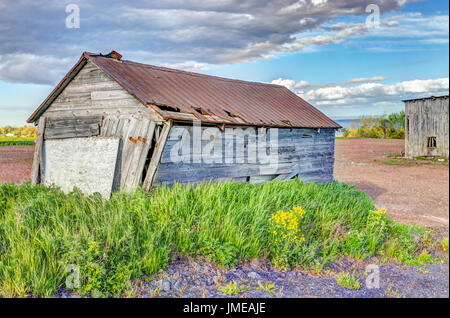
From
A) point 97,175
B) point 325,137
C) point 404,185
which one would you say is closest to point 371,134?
point 404,185

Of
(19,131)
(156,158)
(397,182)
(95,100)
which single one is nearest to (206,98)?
(95,100)

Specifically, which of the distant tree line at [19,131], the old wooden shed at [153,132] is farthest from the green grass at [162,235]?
the distant tree line at [19,131]

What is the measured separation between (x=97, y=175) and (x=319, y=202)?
5823mm

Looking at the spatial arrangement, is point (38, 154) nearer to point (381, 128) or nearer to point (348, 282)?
point (348, 282)

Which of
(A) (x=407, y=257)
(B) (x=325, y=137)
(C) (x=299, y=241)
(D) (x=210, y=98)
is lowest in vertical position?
(A) (x=407, y=257)

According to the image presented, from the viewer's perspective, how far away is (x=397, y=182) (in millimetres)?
19734

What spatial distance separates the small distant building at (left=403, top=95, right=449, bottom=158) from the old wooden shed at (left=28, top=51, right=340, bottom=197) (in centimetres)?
1824

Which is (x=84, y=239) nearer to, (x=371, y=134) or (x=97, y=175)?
(x=97, y=175)

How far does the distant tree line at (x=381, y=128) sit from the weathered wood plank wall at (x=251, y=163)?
36.8 m

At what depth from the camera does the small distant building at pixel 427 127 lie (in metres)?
27.6

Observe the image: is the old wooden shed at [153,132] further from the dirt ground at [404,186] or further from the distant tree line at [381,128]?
the distant tree line at [381,128]

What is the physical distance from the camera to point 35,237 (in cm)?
613

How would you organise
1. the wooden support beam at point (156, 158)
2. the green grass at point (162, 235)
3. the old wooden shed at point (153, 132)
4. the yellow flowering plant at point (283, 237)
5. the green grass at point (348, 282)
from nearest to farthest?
1. the green grass at point (162, 235)
2. the green grass at point (348, 282)
3. the yellow flowering plant at point (283, 237)
4. the wooden support beam at point (156, 158)
5. the old wooden shed at point (153, 132)

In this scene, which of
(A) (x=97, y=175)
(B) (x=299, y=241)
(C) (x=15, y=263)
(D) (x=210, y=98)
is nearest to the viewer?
(C) (x=15, y=263)
